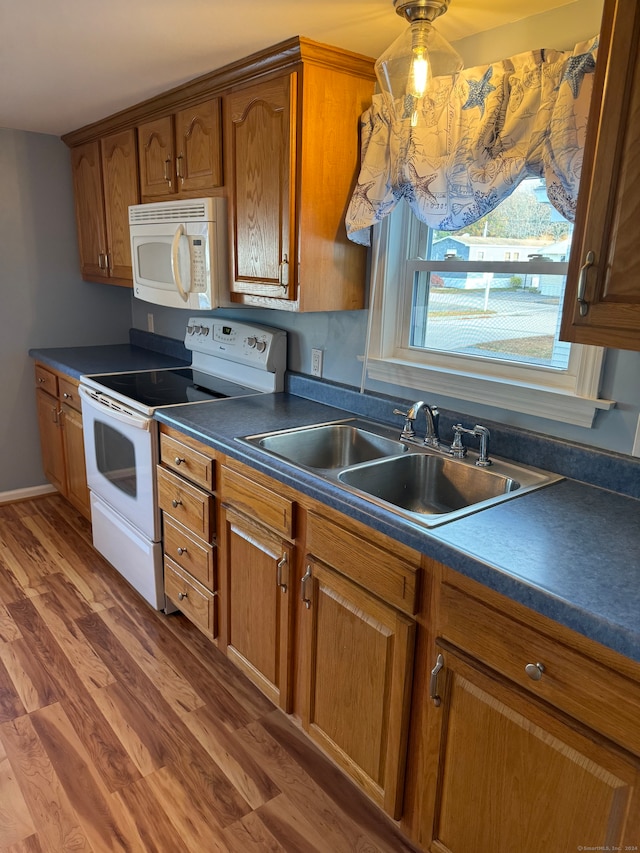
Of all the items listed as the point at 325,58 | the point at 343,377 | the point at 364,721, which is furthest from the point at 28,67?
the point at 364,721

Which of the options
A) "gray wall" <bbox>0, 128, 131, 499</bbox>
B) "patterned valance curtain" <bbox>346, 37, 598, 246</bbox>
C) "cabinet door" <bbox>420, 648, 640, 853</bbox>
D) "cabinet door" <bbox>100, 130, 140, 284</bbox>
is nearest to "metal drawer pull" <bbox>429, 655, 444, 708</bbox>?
"cabinet door" <bbox>420, 648, 640, 853</bbox>

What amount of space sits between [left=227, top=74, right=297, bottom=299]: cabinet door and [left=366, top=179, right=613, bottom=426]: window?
0.35 meters

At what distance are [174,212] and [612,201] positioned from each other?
6.07 ft

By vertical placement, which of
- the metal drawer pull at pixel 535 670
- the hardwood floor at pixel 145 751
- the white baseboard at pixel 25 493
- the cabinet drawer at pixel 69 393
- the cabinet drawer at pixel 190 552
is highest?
the cabinet drawer at pixel 69 393

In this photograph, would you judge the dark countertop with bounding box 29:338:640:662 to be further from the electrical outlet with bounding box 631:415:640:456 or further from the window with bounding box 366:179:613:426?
the window with bounding box 366:179:613:426

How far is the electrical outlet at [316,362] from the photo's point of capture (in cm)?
241

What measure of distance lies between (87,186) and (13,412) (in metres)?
1.38

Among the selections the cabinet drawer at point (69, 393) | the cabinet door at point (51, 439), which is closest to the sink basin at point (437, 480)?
the cabinet drawer at point (69, 393)

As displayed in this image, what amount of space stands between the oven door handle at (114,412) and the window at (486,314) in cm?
88

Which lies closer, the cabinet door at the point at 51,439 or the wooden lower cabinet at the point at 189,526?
the wooden lower cabinet at the point at 189,526

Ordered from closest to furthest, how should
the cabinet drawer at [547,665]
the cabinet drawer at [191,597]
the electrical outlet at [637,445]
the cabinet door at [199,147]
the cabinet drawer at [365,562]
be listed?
the cabinet drawer at [547,665]
the cabinet drawer at [365,562]
the electrical outlet at [637,445]
the cabinet drawer at [191,597]
the cabinet door at [199,147]

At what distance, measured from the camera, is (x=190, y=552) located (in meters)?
2.21

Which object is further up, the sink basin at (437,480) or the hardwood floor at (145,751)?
the sink basin at (437,480)

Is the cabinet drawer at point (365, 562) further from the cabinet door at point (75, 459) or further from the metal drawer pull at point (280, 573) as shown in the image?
the cabinet door at point (75, 459)
